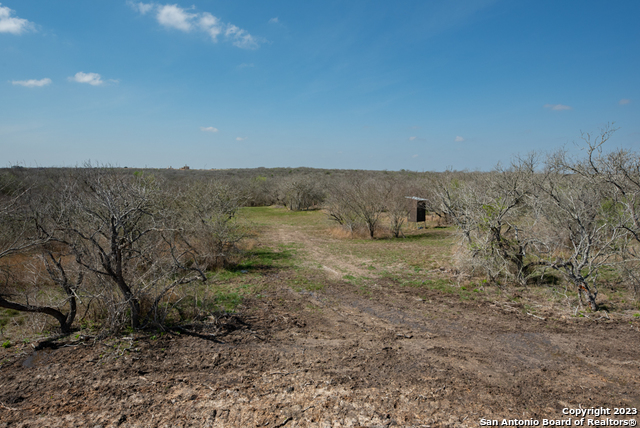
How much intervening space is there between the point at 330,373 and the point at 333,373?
0.04 meters

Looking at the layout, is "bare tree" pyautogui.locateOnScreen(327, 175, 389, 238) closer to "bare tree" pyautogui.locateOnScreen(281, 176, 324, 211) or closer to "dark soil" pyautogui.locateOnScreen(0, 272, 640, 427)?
"dark soil" pyautogui.locateOnScreen(0, 272, 640, 427)

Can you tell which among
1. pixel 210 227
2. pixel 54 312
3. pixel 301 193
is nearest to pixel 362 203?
pixel 210 227

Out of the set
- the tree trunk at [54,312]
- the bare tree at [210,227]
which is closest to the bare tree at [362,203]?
the bare tree at [210,227]

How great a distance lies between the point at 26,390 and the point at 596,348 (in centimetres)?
738

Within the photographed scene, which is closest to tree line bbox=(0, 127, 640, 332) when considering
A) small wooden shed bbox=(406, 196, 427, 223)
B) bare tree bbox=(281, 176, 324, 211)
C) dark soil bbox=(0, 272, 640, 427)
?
dark soil bbox=(0, 272, 640, 427)

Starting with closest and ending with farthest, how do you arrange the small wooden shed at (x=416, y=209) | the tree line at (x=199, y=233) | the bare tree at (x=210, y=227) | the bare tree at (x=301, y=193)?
the tree line at (x=199, y=233), the bare tree at (x=210, y=227), the small wooden shed at (x=416, y=209), the bare tree at (x=301, y=193)

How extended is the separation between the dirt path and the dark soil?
2cm

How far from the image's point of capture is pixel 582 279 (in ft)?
20.7

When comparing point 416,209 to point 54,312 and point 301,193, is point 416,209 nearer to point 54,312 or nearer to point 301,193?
point 301,193

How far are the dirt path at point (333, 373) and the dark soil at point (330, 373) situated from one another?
17 millimetres

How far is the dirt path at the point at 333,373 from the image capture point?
3.46 meters

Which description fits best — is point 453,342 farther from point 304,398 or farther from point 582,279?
point 582,279

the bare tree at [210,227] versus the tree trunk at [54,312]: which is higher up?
the bare tree at [210,227]

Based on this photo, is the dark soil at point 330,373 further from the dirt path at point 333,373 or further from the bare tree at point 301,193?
the bare tree at point 301,193
